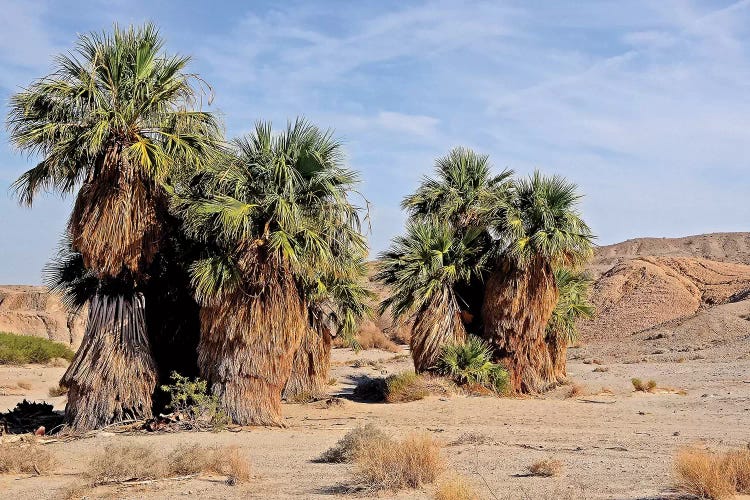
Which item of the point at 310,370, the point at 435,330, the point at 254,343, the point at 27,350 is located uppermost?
the point at 435,330

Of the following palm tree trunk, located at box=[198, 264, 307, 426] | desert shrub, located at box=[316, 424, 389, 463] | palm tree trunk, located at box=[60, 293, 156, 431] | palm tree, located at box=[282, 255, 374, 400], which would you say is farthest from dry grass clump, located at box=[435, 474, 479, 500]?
palm tree, located at box=[282, 255, 374, 400]

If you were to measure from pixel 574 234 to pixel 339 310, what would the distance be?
674 centimetres

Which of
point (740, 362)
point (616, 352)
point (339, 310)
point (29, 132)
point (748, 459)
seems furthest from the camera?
point (616, 352)

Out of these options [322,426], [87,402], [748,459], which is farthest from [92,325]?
[748,459]

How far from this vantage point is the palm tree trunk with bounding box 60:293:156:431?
15219 millimetres

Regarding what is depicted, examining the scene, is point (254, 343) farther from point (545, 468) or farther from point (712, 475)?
point (712, 475)

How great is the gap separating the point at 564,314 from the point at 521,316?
306 centimetres

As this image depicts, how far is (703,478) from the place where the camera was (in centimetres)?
809

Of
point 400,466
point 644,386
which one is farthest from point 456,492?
point 644,386

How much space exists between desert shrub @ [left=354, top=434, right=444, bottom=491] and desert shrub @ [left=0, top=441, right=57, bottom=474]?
190 inches

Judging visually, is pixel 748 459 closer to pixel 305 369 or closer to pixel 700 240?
pixel 305 369

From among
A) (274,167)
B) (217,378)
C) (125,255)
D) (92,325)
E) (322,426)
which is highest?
(274,167)

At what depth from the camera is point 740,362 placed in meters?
29.4

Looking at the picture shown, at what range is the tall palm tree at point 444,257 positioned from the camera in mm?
22016
